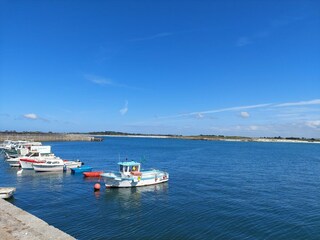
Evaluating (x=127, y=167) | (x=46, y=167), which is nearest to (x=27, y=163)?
(x=46, y=167)

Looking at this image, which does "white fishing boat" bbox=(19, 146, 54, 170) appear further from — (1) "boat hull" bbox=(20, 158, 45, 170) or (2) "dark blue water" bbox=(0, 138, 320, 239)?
(2) "dark blue water" bbox=(0, 138, 320, 239)

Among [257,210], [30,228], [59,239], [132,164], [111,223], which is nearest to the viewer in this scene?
[59,239]

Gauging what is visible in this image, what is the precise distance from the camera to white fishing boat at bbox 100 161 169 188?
40.7 m

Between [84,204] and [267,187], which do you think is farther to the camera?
[267,187]

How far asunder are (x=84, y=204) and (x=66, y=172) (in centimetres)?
2486

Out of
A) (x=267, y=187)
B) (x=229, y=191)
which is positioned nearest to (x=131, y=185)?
(x=229, y=191)

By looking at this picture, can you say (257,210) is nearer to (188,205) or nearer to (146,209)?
(188,205)

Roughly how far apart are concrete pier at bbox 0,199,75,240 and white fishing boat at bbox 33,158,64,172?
3287 centimetres

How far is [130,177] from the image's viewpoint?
136ft

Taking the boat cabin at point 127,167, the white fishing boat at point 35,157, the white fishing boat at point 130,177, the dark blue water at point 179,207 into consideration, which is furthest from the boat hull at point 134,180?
the white fishing boat at point 35,157

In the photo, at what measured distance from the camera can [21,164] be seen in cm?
5619

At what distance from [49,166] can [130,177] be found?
20818mm

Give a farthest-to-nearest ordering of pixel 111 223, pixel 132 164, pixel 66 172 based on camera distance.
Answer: pixel 66 172 < pixel 132 164 < pixel 111 223

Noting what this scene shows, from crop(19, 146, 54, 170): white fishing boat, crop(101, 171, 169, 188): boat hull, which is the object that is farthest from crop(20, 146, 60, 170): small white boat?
crop(101, 171, 169, 188): boat hull
